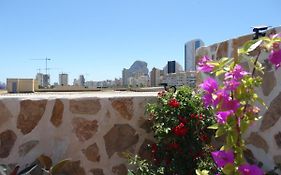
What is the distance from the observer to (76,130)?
398cm

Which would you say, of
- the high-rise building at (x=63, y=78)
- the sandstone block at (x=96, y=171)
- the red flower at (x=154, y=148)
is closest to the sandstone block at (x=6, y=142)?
the sandstone block at (x=96, y=171)

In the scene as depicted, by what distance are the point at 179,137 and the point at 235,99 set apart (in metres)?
1.89

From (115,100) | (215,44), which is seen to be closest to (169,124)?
(115,100)

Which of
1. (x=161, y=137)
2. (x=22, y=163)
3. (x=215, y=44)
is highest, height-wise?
(x=215, y=44)

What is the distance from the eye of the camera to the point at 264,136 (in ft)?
11.6

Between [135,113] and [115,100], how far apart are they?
0.89 feet

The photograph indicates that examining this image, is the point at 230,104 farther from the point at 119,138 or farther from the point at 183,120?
the point at 119,138

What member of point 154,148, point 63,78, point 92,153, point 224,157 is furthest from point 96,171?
point 63,78

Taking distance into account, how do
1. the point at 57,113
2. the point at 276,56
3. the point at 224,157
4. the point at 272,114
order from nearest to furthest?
the point at 276,56 → the point at 224,157 → the point at 272,114 → the point at 57,113

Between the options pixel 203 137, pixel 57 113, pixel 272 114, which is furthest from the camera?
pixel 57 113

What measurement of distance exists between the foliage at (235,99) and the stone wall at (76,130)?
7.11 feet

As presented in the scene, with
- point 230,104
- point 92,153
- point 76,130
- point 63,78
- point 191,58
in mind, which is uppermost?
point 63,78

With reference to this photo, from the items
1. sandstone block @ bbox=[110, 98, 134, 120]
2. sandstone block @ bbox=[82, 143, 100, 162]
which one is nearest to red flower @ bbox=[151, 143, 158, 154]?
sandstone block @ bbox=[110, 98, 134, 120]

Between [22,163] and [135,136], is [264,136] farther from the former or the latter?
[22,163]
